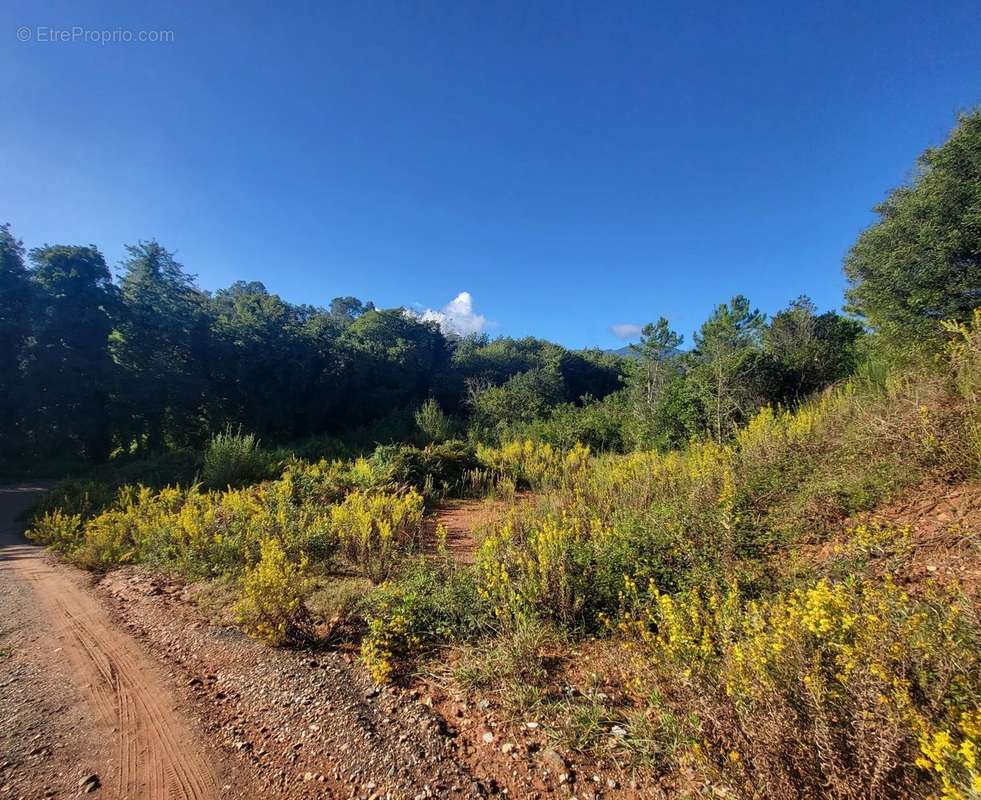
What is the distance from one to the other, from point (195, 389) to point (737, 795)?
749 inches

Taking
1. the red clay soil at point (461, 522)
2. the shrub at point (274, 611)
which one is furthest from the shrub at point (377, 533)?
the shrub at point (274, 611)

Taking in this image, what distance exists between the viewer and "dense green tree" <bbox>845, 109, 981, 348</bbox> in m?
5.86

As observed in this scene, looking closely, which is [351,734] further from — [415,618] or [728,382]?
[728,382]

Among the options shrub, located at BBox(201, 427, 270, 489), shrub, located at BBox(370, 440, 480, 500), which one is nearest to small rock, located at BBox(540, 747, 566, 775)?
shrub, located at BBox(370, 440, 480, 500)

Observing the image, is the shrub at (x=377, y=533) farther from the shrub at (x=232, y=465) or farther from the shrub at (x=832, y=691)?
the shrub at (x=232, y=465)

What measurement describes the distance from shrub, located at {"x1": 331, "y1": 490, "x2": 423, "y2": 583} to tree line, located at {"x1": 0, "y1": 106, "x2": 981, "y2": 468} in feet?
15.8

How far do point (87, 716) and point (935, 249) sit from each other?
10.6 metres

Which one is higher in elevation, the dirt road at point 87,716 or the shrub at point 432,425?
the shrub at point 432,425

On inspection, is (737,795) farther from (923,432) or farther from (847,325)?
(847,325)

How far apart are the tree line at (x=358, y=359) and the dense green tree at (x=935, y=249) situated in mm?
21

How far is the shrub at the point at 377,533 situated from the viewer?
4.02 meters

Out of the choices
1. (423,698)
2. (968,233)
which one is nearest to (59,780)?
(423,698)

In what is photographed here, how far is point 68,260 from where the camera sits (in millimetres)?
12484

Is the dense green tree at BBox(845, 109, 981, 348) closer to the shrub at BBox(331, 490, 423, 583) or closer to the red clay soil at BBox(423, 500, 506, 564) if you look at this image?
the red clay soil at BBox(423, 500, 506, 564)
